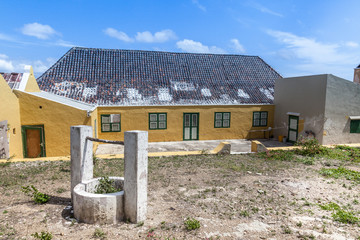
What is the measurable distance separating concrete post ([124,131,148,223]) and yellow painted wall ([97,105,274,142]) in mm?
10404

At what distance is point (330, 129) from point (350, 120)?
1616 mm

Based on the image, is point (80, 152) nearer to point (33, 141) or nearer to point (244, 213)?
point (244, 213)

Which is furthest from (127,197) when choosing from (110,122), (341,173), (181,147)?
(110,122)

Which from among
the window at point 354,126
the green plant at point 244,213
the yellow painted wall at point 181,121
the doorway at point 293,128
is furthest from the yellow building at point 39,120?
the window at point 354,126

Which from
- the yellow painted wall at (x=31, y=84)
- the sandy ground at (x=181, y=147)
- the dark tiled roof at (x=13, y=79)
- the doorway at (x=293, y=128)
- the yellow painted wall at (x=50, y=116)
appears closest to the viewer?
the dark tiled roof at (x=13, y=79)

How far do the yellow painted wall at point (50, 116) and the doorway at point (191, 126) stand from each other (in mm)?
6638

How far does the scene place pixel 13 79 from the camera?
40.0 ft

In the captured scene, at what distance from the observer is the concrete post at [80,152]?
5918mm

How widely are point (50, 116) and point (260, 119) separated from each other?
1356 cm

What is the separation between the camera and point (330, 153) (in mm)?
12602

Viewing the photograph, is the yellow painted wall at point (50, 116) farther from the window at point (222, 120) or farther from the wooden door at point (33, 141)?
the window at point (222, 120)

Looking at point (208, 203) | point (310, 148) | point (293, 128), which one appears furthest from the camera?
point (293, 128)

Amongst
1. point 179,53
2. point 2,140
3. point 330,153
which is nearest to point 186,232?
point 2,140

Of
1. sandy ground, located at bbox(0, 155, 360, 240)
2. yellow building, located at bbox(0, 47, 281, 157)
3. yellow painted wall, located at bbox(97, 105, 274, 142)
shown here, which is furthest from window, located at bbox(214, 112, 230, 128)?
sandy ground, located at bbox(0, 155, 360, 240)
